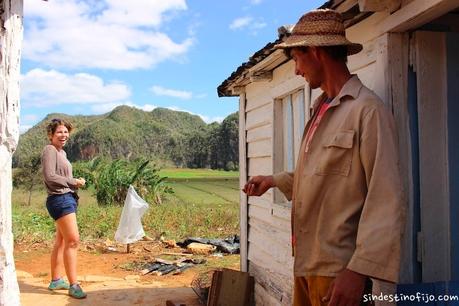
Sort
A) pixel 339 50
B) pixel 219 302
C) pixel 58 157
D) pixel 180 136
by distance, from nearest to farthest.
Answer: pixel 339 50, pixel 219 302, pixel 58 157, pixel 180 136

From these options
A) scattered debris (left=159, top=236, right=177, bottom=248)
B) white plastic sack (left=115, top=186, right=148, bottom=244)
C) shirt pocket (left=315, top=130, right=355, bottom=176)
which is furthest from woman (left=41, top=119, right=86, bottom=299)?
scattered debris (left=159, top=236, right=177, bottom=248)

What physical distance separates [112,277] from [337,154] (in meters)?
7.05

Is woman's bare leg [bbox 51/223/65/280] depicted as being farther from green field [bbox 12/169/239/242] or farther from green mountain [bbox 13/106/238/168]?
green mountain [bbox 13/106/238/168]

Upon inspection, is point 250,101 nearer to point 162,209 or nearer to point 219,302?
point 219,302

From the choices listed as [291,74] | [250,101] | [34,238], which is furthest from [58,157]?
[34,238]

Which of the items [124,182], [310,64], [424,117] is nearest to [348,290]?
[310,64]

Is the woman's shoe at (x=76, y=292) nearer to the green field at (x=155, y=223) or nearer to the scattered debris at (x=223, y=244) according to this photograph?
the scattered debris at (x=223, y=244)

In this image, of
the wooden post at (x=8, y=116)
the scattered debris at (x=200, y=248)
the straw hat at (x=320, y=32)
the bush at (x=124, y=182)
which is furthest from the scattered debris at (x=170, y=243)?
the straw hat at (x=320, y=32)

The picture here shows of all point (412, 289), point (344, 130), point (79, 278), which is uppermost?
point (344, 130)

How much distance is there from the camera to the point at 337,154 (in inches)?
81.2

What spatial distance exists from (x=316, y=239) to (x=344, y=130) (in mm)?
498

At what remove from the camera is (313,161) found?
2170 millimetres

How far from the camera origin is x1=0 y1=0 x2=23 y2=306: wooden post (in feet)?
10.5

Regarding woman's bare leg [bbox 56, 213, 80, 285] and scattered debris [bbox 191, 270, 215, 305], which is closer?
woman's bare leg [bbox 56, 213, 80, 285]
